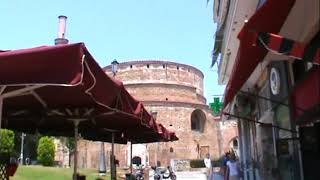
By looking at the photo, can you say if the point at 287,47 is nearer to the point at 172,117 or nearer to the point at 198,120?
the point at 172,117

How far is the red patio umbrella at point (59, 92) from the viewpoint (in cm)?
389

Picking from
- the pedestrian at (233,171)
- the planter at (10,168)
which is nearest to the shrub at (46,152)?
the pedestrian at (233,171)

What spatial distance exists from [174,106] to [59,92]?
51.7 metres

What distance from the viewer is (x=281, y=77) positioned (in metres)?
7.26

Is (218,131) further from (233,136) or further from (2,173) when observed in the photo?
(2,173)

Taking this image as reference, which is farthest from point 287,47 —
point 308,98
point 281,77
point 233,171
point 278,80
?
point 233,171

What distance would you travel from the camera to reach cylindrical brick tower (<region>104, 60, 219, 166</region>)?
182 feet

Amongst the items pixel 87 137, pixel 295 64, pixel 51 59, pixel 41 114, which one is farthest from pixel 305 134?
pixel 87 137

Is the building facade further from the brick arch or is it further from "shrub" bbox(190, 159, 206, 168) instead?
the brick arch

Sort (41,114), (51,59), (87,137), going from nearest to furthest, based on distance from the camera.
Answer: (51,59) → (41,114) → (87,137)

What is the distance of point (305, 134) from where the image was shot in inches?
200

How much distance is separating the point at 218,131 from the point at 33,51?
55802mm

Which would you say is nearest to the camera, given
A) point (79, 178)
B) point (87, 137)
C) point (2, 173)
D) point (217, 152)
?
point (2, 173)

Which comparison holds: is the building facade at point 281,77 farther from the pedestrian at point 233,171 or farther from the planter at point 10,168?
the planter at point 10,168
